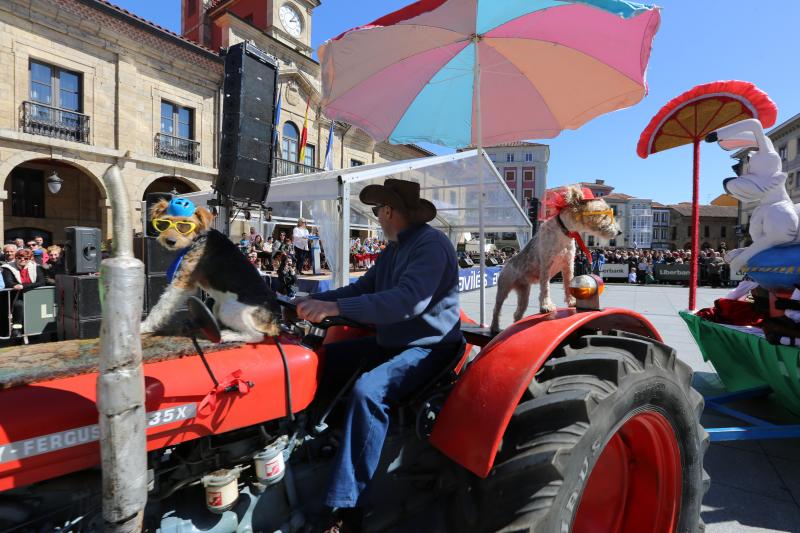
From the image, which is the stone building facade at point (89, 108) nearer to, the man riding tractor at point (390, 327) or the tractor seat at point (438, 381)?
the man riding tractor at point (390, 327)

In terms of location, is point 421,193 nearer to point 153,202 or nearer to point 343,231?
point 343,231

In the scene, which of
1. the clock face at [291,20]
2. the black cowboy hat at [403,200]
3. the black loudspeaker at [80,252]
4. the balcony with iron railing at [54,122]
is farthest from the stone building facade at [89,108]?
the black cowboy hat at [403,200]

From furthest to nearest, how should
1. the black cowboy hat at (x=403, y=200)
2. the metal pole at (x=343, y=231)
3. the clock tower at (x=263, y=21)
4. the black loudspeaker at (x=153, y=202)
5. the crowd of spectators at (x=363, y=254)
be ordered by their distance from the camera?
the clock tower at (x=263, y=21), the crowd of spectators at (x=363, y=254), the metal pole at (x=343, y=231), the black loudspeaker at (x=153, y=202), the black cowboy hat at (x=403, y=200)

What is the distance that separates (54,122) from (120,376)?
15582 millimetres

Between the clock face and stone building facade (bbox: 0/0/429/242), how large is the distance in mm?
2591

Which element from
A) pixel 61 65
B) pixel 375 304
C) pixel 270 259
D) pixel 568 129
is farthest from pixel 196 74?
pixel 375 304

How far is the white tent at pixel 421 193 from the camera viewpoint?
7031 millimetres

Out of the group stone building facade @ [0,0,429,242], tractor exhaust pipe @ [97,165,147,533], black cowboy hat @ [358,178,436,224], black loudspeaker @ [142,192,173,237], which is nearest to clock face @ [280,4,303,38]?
stone building facade @ [0,0,429,242]

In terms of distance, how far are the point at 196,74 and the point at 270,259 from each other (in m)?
8.28

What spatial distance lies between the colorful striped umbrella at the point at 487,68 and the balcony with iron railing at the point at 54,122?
12878 millimetres

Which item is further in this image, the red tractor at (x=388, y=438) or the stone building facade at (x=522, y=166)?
the stone building facade at (x=522, y=166)

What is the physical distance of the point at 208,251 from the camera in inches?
78.5

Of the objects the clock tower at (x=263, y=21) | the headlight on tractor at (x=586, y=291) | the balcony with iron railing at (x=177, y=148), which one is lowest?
the headlight on tractor at (x=586, y=291)

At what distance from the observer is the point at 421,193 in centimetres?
1015
